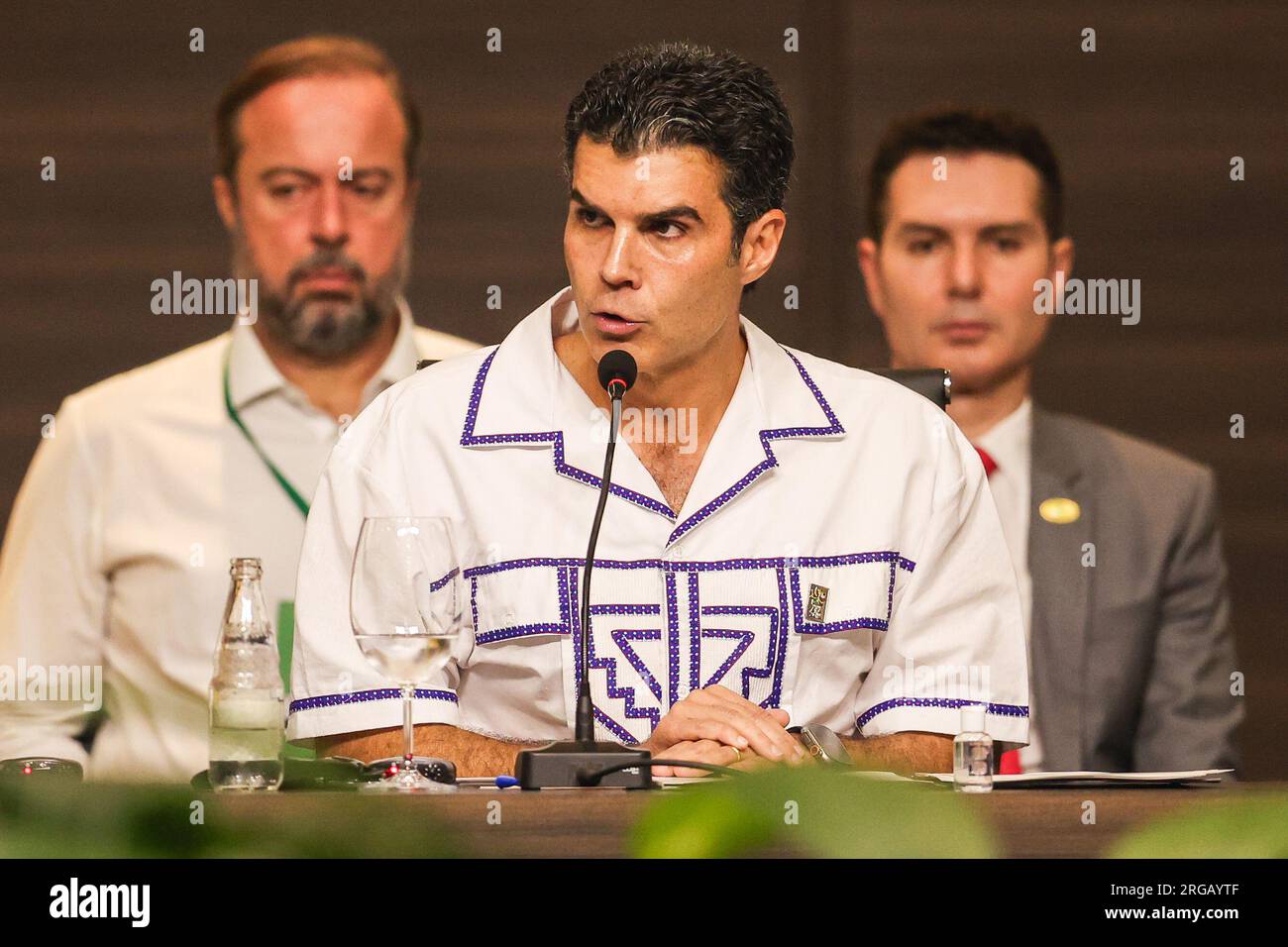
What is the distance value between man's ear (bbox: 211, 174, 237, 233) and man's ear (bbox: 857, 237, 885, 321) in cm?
122

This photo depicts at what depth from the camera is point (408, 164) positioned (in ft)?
11.0

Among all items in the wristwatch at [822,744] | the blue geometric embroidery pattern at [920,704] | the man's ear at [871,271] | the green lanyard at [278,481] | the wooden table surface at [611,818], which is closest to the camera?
the wooden table surface at [611,818]

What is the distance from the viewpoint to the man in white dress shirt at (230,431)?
3082mm

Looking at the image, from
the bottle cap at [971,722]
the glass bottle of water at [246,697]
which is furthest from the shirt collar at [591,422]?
the glass bottle of water at [246,697]

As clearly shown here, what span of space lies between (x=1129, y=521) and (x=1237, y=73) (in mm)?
998

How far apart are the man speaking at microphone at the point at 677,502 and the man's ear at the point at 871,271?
1203mm

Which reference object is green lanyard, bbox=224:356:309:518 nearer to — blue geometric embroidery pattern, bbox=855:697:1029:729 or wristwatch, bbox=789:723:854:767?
blue geometric embroidery pattern, bbox=855:697:1029:729

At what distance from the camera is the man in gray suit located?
310 cm

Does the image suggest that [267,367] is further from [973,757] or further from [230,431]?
[973,757]

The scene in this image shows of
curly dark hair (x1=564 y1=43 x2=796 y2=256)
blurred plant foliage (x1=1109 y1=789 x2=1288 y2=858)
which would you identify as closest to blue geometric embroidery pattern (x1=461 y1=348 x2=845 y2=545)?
curly dark hair (x1=564 y1=43 x2=796 y2=256)

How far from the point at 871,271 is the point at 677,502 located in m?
1.38

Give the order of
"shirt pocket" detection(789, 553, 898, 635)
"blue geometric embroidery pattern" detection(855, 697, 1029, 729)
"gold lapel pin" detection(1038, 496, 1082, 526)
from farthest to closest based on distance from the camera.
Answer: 1. "gold lapel pin" detection(1038, 496, 1082, 526)
2. "shirt pocket" detection(789, 553, 898, 635)
3. "blue geometric embroidery pattern" detection(855, 697, 1029, 729)

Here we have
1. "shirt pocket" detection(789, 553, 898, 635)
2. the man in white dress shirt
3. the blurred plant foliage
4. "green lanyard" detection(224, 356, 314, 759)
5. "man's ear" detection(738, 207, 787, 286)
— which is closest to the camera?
the blurred plant foliage

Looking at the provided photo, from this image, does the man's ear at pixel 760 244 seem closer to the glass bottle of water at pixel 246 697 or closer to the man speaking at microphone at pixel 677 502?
the man speaking at microphone at pixel 677 502
